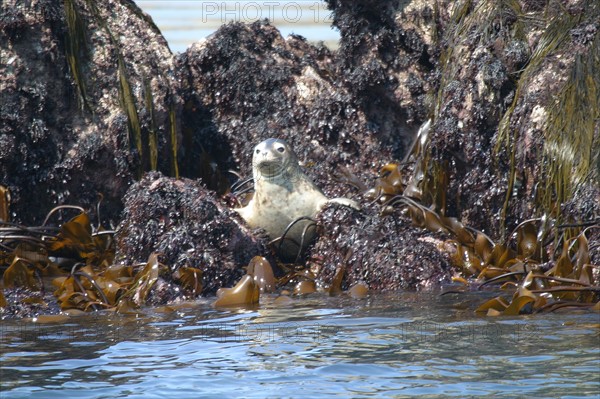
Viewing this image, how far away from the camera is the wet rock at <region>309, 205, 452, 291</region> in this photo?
622cm

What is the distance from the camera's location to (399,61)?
823 centimetres

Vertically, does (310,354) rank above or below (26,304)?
below

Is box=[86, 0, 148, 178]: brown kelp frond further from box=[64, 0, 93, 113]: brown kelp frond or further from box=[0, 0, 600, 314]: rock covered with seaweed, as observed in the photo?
box=[64, 0, 93, 113]: brown kelp frond

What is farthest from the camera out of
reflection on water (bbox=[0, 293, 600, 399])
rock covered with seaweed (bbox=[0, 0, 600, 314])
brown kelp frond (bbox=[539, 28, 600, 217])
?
rock covered with seaweed (bbox=[0, 0, 600, 314])

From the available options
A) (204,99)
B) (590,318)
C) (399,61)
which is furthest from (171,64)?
(590,318)

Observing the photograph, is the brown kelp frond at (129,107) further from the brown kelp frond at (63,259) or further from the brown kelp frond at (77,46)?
the brown kelp frond at (63,259)

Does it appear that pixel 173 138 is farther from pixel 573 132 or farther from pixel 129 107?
pixel 573 132

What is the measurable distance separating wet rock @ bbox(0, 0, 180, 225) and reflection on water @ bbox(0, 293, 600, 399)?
2.31m

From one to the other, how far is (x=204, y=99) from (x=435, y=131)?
2395 mm

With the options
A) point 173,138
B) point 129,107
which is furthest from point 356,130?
point 129,107

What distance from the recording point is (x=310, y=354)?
433cm

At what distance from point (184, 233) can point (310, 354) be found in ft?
7.40

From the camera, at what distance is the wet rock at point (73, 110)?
7.62 meters

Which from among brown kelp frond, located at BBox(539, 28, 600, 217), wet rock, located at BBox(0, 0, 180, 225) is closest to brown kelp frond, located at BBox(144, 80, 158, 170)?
wet rock, located at BBox(0, 0, 180, 225)
